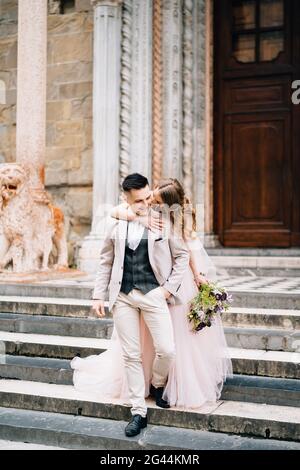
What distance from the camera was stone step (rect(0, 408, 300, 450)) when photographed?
390 centimetres

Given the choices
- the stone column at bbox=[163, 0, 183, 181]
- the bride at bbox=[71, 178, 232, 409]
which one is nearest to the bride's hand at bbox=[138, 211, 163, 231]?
the bride at bbox=[71, 178, 232, 409]

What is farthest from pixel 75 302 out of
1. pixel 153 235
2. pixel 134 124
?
pixel 134 124

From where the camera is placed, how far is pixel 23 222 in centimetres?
757

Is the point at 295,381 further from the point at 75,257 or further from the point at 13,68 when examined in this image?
the point at 13,68

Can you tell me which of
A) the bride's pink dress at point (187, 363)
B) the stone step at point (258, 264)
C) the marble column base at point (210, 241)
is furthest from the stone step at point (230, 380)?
the marble column base at point (210, 241)

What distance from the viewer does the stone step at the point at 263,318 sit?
208 inches

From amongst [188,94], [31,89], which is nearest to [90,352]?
[31,89]

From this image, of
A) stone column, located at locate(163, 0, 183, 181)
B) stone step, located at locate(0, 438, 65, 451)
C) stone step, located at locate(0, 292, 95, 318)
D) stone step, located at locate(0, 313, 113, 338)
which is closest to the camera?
stone step, located at locate(0, 438, 65, 451)

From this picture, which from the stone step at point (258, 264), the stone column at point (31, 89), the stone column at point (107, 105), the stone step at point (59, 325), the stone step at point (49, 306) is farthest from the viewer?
the stone column at point (107, 105)

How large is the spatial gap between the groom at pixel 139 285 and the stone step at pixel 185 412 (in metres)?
0.19

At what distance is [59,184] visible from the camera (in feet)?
32.5

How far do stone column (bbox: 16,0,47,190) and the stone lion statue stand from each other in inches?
11.8

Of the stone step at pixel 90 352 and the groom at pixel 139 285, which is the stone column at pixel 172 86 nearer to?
the stone step at pixel 90 352

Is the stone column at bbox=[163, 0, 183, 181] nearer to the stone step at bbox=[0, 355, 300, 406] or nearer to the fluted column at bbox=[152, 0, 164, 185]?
the fluted column at bbox=[152, 0, 164, 185]
